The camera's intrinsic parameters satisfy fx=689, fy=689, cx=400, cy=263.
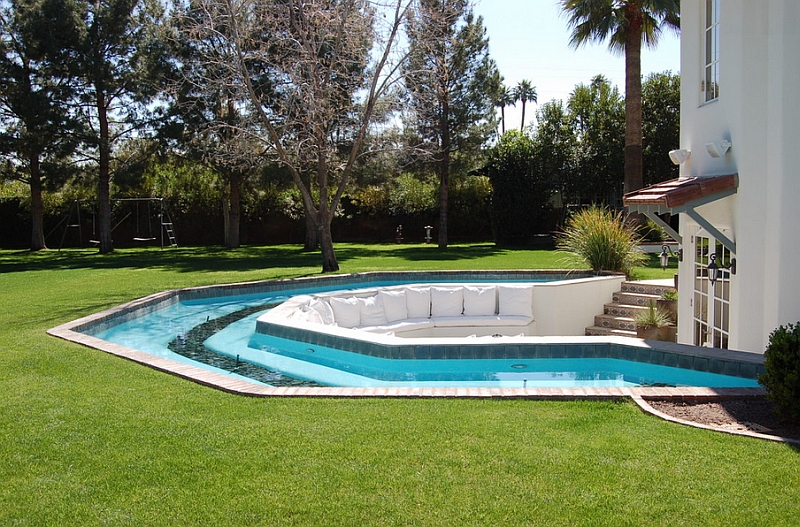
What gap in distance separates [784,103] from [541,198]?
22069mm

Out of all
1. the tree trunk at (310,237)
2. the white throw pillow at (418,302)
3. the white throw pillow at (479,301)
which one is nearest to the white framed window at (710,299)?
the white throw pillow at (479,301)

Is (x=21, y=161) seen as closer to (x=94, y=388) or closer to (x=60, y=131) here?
(x=60, y=131)

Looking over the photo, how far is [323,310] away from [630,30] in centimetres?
1406

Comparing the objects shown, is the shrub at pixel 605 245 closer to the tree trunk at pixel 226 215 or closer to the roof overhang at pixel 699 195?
the roof overhang at pixel 699 195

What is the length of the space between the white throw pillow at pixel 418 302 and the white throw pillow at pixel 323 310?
141cm

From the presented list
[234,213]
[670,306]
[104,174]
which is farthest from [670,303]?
[104,174]

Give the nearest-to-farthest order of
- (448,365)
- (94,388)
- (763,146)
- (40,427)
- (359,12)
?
(40,427) → (94,388) → (763,146) → (448,365) → (359,12)

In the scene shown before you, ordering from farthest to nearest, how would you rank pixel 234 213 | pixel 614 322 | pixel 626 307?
pixel 234 213 → pixel 626 307 → pixel 614 322

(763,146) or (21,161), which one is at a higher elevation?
(21,161)

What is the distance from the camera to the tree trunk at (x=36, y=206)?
2694cm

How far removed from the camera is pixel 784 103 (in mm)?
6285

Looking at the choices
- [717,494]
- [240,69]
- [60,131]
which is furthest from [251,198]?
[717,494]

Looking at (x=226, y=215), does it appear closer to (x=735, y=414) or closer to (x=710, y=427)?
(x=735, y=414)

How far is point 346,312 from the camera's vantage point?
10359 mm
